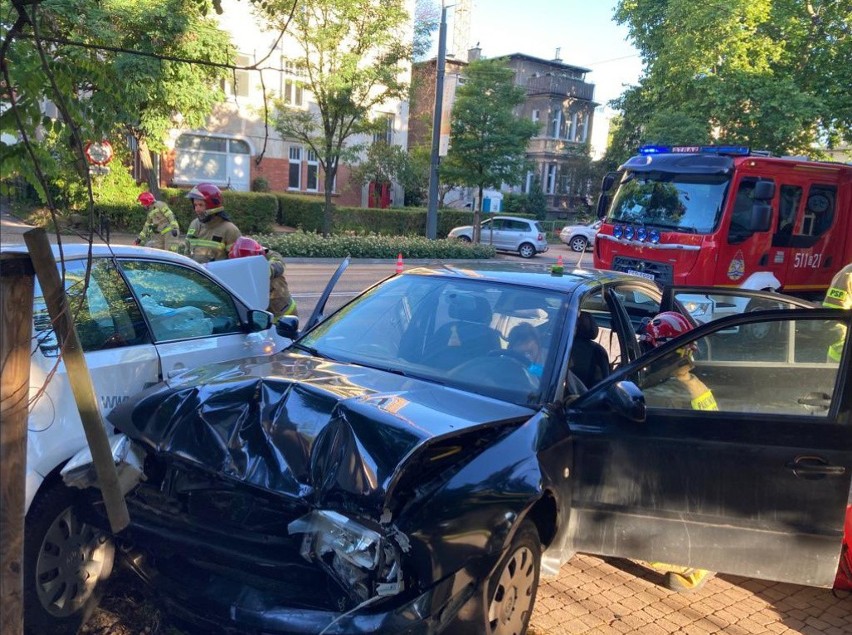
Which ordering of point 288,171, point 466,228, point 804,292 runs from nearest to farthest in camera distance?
point 804,292 < point 466,228 < point 288,171

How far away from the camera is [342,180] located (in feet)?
114

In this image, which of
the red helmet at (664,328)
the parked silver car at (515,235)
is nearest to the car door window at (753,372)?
the red helmet at (664,328)

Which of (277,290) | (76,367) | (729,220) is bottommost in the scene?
(277,290)

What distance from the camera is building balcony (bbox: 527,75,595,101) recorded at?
49656 mm

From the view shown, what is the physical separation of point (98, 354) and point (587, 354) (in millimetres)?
2620

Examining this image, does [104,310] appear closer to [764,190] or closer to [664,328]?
[664,328]

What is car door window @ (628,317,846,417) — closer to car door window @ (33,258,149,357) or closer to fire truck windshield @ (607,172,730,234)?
car door window @ (33,258,149,357)

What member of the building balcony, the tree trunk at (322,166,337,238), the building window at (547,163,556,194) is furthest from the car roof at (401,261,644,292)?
the building balcony

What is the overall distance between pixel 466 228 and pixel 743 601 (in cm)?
2629

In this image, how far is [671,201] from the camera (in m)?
11.1

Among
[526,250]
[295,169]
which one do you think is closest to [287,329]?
[526,250]

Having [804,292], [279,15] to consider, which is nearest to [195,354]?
[804,292]

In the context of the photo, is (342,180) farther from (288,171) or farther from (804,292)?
(804,292)

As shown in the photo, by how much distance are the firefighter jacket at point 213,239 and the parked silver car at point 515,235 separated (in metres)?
21.9
